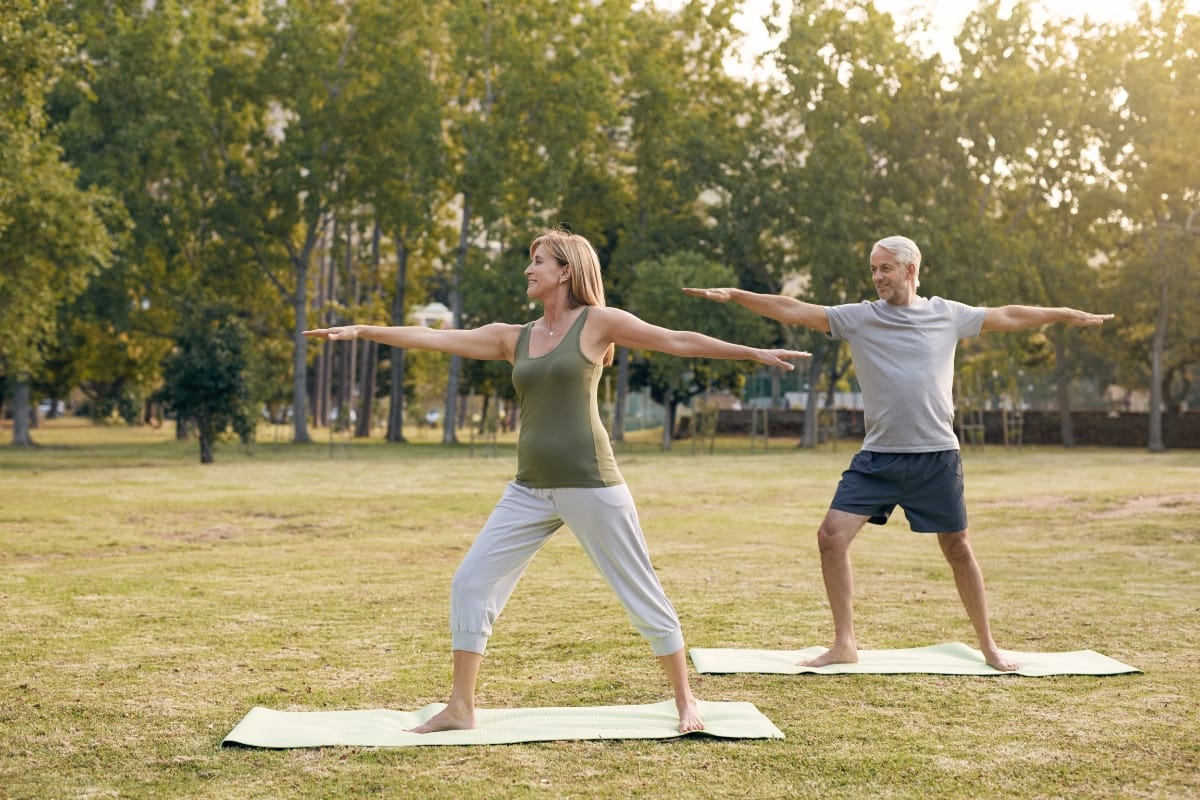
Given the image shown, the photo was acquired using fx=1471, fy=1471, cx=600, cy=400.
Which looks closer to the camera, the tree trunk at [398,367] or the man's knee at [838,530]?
the man's knee at [838,530]

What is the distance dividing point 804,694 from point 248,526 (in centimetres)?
1250

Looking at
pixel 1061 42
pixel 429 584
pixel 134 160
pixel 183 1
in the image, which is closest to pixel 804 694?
pixel 429 584

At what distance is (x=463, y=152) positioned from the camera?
51844 mm

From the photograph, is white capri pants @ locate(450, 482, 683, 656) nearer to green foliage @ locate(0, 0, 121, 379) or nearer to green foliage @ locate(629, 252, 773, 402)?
green foliage @ locate(0, 0, 121, 379)

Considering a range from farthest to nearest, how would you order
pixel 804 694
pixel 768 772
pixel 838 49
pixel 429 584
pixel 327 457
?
1. pixel 838 49
2. pixel 327 457
3. pixel 429 584
4. pixel 804 694
5. pixel 768 772

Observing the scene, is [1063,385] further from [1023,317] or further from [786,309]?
[786,309]

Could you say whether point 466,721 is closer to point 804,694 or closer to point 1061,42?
point 804,694

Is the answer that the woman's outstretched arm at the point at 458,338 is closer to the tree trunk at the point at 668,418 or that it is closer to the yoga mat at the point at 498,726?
the yoga mat at the point at 498,726

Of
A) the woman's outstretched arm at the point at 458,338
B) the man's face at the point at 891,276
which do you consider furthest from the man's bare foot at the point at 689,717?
the man's face at the point at 891,276

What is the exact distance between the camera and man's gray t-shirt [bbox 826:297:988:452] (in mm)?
7777

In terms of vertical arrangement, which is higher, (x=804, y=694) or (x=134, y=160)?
(x=134, y=160)

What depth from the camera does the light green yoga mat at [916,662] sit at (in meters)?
7.76

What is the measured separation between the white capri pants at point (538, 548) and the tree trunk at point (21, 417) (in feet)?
134

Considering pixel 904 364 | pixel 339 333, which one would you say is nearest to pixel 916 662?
Result: pixel 904 364
